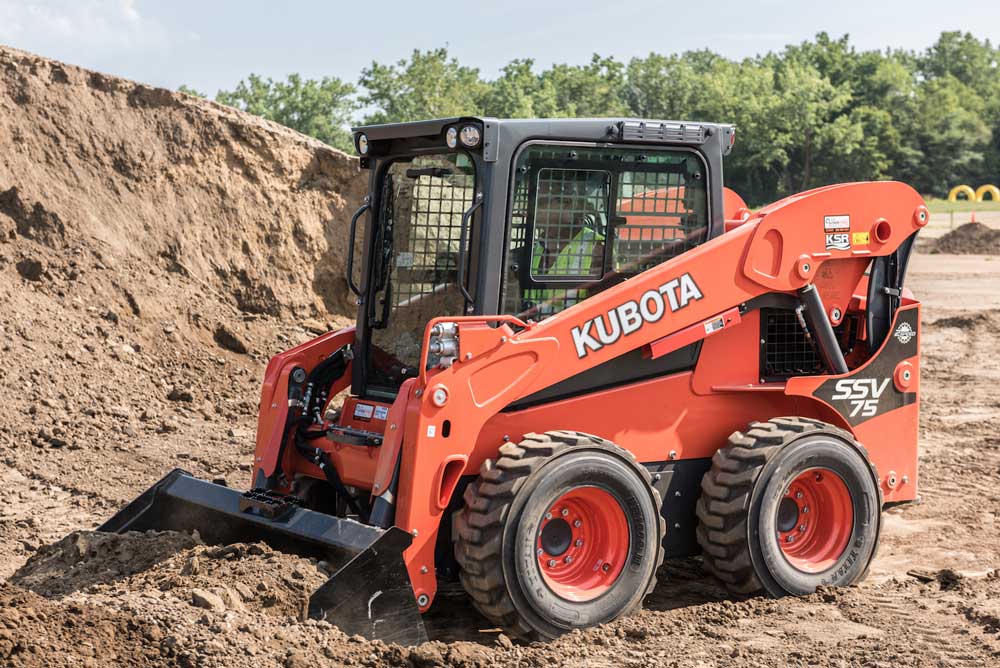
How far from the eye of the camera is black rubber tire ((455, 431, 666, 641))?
515 centimetres

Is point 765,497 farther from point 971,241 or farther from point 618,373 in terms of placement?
point 971,241

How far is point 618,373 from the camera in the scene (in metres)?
5.91

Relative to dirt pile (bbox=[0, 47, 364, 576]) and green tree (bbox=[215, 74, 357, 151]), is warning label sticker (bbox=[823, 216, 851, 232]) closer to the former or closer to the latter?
dirt pile (bbox=[0, 47, 364, 576])

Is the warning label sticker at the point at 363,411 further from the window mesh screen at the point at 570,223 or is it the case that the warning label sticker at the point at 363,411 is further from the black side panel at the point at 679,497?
the black side panel at the point at 679,497

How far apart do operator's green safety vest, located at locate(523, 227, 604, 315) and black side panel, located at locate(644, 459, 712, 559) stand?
3.23 feet

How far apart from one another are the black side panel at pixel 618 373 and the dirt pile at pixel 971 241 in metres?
25.1

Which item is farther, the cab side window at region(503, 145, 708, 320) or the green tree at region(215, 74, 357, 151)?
the green tree at region(215, 74, 357, 151)

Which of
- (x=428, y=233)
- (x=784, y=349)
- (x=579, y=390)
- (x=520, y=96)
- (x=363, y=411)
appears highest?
(x=520, y=96)

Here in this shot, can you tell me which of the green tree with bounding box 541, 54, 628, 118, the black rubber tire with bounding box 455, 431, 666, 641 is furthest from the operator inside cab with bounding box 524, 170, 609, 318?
the green tree with bounding box 541, 54, 628, 118

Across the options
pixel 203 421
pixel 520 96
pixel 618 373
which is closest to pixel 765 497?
pixel 618 373

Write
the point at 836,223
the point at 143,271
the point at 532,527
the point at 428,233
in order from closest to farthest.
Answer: the point at 532,527, the point at 428,233, the point at 836,223, the point at 143,271

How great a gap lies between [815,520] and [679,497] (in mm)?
873

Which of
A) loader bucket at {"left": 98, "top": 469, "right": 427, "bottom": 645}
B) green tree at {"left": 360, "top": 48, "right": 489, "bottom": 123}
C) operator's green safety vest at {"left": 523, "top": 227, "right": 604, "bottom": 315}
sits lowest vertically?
loader bucket at {"left": 98, "top": 469, "right": 427, "bottom": 645}

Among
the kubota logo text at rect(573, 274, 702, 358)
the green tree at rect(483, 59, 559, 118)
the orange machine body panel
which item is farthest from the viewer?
the green tree at rect(483, 59, 559, 118)
